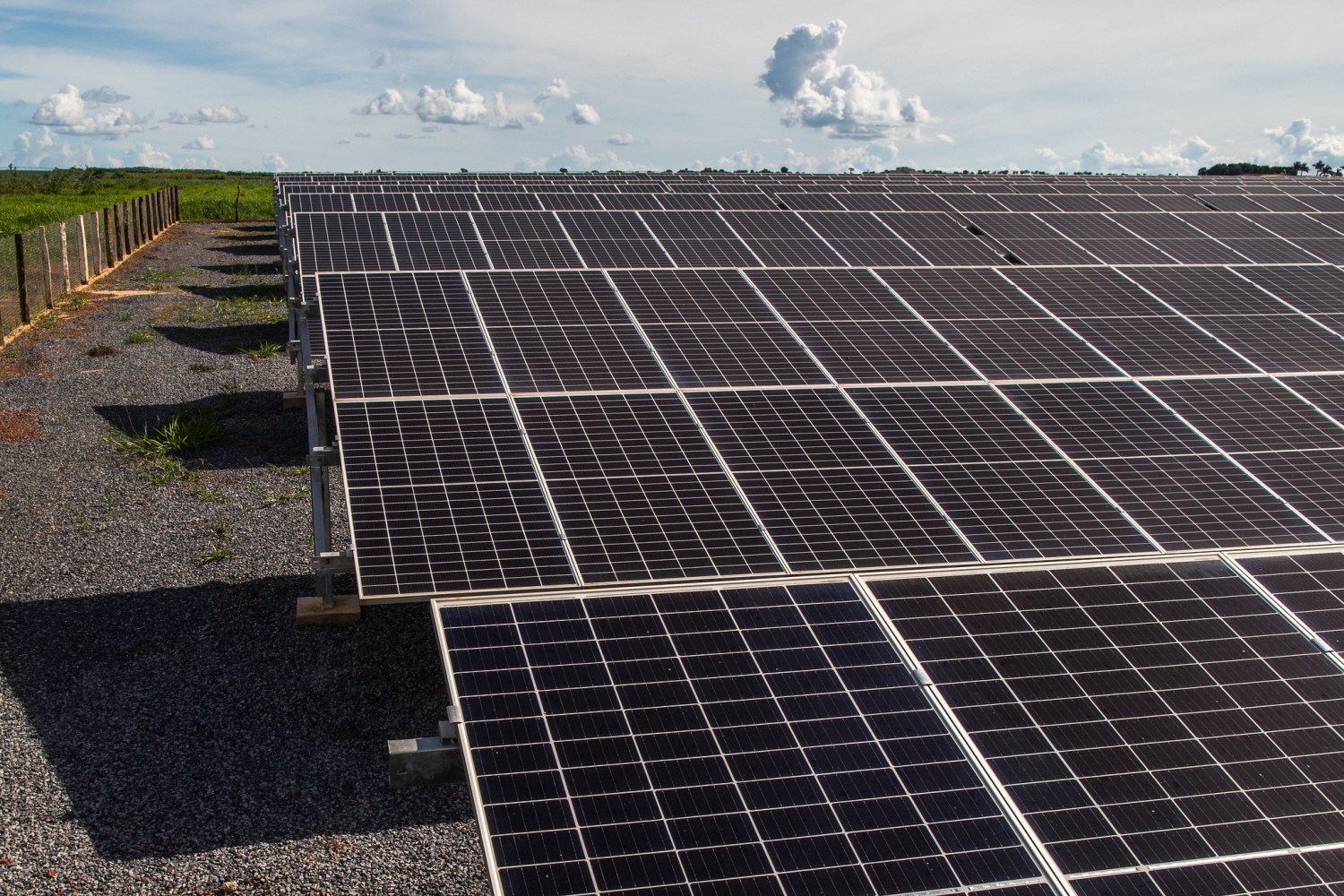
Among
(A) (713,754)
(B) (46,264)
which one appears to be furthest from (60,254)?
(A) (713,754)

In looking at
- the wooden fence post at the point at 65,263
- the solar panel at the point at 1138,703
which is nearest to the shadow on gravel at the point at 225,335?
the wooden fence post at the point at 65,263

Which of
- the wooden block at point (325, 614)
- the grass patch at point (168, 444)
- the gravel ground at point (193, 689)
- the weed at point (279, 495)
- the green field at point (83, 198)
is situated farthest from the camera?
the green field at point (83, 198)

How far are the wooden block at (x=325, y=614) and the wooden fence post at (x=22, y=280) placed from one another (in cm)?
1935

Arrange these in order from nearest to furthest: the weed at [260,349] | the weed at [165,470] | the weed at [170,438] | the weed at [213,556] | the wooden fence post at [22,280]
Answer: the weed at [213,556] < the weed at [165,470] < the weed at [170,438] < the weed at [260,349] < the wooden fence post at [22,280]

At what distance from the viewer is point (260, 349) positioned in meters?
24.9

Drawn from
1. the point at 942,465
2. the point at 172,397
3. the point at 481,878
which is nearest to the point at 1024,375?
the point at 942,465

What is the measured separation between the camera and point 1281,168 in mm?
54281

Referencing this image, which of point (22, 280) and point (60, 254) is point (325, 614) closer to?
point (22, 280)

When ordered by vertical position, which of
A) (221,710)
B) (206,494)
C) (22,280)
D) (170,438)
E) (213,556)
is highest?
(22,280)

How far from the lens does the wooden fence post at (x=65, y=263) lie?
3024 cm

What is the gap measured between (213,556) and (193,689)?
345 cm

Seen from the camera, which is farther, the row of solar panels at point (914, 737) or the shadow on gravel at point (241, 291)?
the shadow on gravel at point (241, 291)

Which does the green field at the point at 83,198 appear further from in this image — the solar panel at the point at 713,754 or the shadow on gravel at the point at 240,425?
the solar panel at the point at 713,754

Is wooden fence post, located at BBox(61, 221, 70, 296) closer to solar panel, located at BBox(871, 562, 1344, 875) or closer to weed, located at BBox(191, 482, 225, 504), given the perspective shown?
weed, located at BBox(191, 482, 225, 504)
